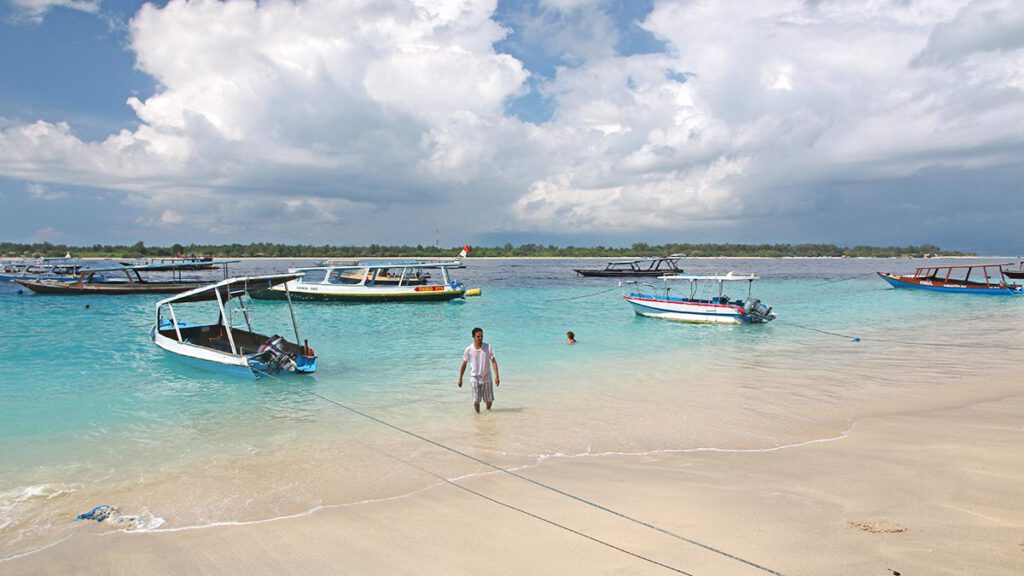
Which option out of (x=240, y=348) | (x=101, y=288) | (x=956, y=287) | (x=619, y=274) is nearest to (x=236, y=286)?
(x=240, y=348)

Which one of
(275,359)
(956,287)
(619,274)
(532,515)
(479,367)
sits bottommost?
(532,515)

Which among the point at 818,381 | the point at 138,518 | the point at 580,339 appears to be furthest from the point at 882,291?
the point at 138,518

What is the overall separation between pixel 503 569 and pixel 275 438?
6367 mm

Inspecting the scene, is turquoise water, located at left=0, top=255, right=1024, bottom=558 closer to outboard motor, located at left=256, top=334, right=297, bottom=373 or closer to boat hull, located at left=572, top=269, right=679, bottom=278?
outboard motor, located at left=256, top=334, right=297, bottom=373

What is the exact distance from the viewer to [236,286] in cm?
1582

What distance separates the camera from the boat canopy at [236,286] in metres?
15.1

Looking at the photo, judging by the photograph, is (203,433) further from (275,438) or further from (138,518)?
(138,518)

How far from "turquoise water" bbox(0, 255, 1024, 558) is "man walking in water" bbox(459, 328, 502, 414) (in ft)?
1.70

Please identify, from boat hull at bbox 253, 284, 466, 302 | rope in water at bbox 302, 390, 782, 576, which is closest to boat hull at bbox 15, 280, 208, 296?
boat hull at bbox 253, 284, 466, 302

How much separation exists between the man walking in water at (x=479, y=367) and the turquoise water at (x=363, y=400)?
1.70 feet

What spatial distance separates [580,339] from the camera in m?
24.0

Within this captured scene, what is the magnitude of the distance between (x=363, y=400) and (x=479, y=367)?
11.9 ft

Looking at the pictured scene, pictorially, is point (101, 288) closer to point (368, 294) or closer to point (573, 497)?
point (368, 294)

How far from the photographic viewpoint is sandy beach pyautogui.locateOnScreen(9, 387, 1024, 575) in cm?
562
